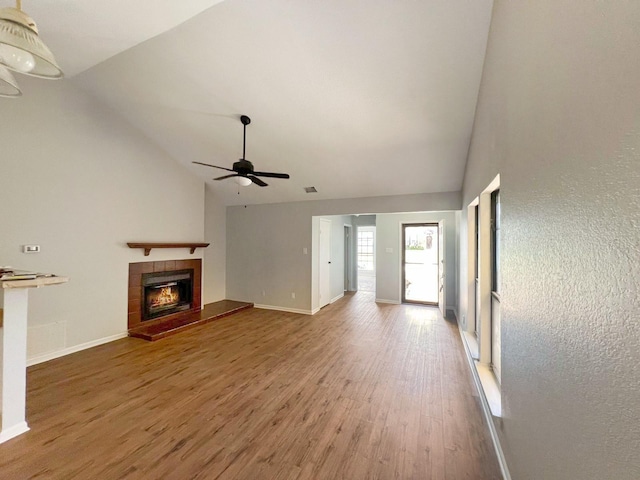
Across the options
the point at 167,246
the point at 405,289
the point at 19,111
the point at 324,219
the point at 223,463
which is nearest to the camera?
the point at 223,463

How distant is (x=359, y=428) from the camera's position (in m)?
2.08

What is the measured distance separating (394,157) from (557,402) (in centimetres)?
349

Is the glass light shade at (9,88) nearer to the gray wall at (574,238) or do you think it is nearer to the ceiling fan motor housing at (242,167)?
the ceiling fan motor housing at (242,167)

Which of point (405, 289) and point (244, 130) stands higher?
point (244, 130)

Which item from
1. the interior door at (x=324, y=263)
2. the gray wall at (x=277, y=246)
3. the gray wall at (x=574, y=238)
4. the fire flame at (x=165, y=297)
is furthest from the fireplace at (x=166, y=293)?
the gray wall at (x=574, y=238)

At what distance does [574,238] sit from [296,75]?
273 centimetres

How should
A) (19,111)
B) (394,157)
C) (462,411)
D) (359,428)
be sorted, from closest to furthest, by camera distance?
(359,428), (462,411), (19,111), (394,157)

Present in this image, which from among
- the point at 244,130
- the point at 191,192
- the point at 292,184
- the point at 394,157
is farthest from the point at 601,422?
the point at 191,192

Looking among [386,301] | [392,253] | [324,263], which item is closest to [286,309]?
[324,263]

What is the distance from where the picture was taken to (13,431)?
197cm

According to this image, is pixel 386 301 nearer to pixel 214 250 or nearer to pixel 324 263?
pixel 324 263

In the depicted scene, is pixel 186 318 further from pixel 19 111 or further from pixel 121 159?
pixel 19 111

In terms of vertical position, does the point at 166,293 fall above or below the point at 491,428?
above

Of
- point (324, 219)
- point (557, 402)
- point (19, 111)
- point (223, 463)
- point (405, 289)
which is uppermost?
point (19, 111)
